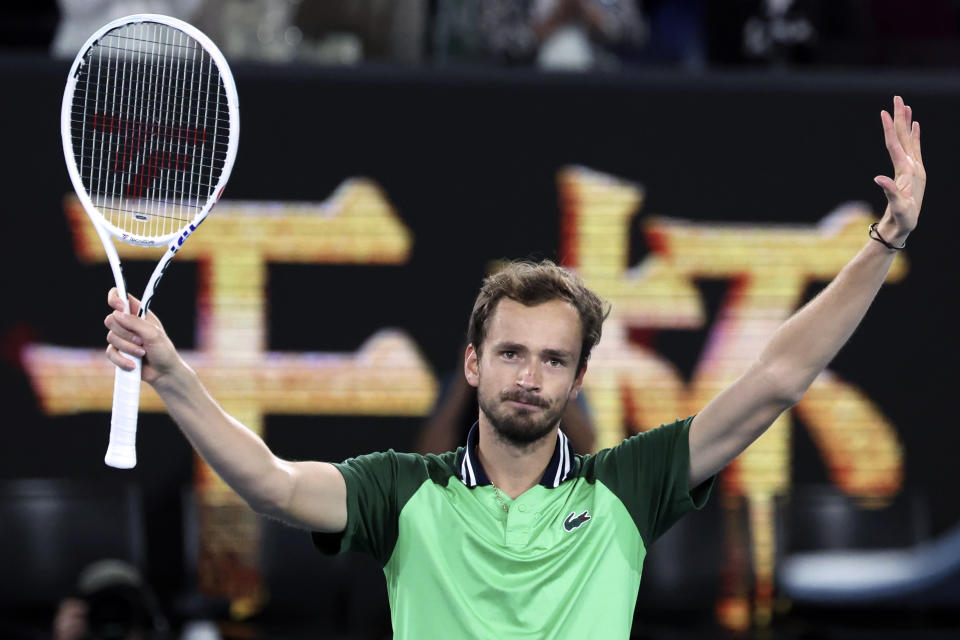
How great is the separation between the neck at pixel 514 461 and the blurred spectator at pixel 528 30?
459cm

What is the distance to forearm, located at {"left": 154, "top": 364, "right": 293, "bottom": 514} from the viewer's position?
297 centimetres

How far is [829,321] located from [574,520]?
0.68 meters

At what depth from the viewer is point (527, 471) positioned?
10.6 feet

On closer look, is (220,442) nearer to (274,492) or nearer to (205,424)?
(205,424)

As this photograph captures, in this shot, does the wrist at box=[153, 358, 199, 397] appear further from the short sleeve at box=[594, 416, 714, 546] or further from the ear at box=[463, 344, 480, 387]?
the short sleeve at box=[594, 416, 714, 546]

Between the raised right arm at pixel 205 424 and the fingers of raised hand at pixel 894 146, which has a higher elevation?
the fingers of raised hand at pixel 894 146

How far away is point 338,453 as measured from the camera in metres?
7.16

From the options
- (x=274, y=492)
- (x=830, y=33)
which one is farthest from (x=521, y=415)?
(x=830, y=33)

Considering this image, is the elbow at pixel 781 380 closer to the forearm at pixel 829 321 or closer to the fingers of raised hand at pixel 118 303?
the forearm at pixel 829 321

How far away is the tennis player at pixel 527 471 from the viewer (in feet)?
9.96

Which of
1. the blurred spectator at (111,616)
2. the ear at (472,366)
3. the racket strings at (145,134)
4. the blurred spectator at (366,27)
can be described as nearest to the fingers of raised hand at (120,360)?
the racket strings at (145,134)

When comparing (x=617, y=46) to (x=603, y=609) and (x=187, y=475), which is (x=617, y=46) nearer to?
(x=187, y=475)

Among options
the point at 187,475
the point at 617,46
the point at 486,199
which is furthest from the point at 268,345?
the point at 617,46

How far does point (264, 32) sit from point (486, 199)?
1438mm
